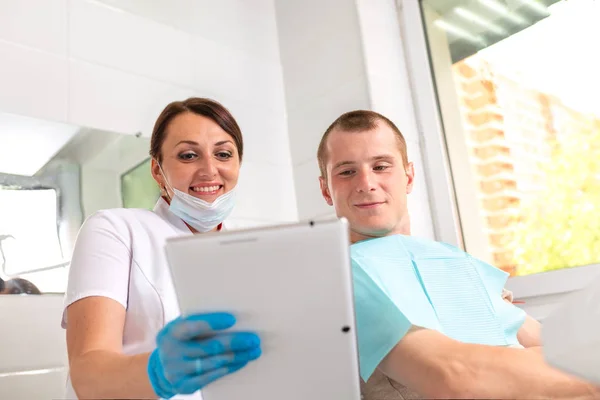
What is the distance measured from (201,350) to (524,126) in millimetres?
1533

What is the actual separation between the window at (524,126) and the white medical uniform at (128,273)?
4.08 ft

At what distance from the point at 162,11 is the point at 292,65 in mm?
611

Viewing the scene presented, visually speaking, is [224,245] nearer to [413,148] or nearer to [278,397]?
[278,397]

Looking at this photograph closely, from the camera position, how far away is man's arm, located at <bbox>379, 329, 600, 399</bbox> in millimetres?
780

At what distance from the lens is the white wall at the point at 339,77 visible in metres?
2.07

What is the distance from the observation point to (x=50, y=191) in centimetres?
162

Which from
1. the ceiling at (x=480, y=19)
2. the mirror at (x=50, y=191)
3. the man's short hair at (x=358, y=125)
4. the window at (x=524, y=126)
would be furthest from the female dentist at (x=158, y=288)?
the ceiling at (x=480, y=19)

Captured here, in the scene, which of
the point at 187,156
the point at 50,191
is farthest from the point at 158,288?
the point at 50,191

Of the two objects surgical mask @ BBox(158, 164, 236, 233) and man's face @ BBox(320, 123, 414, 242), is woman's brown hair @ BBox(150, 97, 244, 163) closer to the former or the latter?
surgical mask @ BBox(158, 164, 236, 233)

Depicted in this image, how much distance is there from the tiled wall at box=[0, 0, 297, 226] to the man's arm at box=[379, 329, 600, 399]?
1279mm

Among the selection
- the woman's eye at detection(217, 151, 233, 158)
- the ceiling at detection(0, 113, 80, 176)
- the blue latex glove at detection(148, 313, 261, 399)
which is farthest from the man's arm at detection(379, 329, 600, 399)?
the ceiling at detection(0, 113, 80, 176)

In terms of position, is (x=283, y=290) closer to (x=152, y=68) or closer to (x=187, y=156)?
(x=187, y=156)

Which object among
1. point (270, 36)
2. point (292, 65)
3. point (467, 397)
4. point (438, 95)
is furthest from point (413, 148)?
point (467, 397)

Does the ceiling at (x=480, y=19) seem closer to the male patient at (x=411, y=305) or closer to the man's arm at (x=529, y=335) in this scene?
the male patient at (x=411, y=305)
